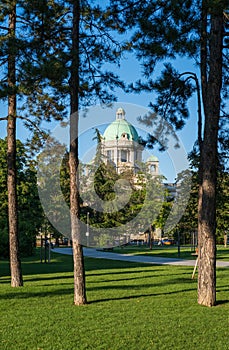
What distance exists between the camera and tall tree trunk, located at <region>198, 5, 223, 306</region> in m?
9.60

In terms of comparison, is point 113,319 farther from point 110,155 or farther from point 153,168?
point 110,155

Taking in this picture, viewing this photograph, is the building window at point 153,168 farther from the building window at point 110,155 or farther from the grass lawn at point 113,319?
the grass lawn at point 113,319

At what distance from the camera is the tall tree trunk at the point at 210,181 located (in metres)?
9.60

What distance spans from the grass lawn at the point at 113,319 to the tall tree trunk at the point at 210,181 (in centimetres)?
52

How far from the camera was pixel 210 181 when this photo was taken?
381 inches

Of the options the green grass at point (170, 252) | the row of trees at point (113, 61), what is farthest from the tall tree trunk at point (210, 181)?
the green grass at point (170, 252)

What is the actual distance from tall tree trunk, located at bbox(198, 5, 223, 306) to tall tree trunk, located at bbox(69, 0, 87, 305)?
237cm

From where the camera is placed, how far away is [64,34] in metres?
12.1

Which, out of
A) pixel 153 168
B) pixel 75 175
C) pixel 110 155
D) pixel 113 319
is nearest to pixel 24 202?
pixel 110 155

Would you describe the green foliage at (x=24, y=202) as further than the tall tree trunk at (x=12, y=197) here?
Yes

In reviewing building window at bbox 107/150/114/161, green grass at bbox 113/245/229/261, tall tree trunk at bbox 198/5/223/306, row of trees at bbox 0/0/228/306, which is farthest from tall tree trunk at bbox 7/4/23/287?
building window at bbox 107/150/114/161

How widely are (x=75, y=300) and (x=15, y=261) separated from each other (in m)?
3.61

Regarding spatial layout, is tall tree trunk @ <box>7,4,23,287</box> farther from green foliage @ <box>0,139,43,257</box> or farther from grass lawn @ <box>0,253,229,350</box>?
green foliage @ <box>0,139,43,257</box>

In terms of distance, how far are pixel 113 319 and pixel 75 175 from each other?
3.07 metres
